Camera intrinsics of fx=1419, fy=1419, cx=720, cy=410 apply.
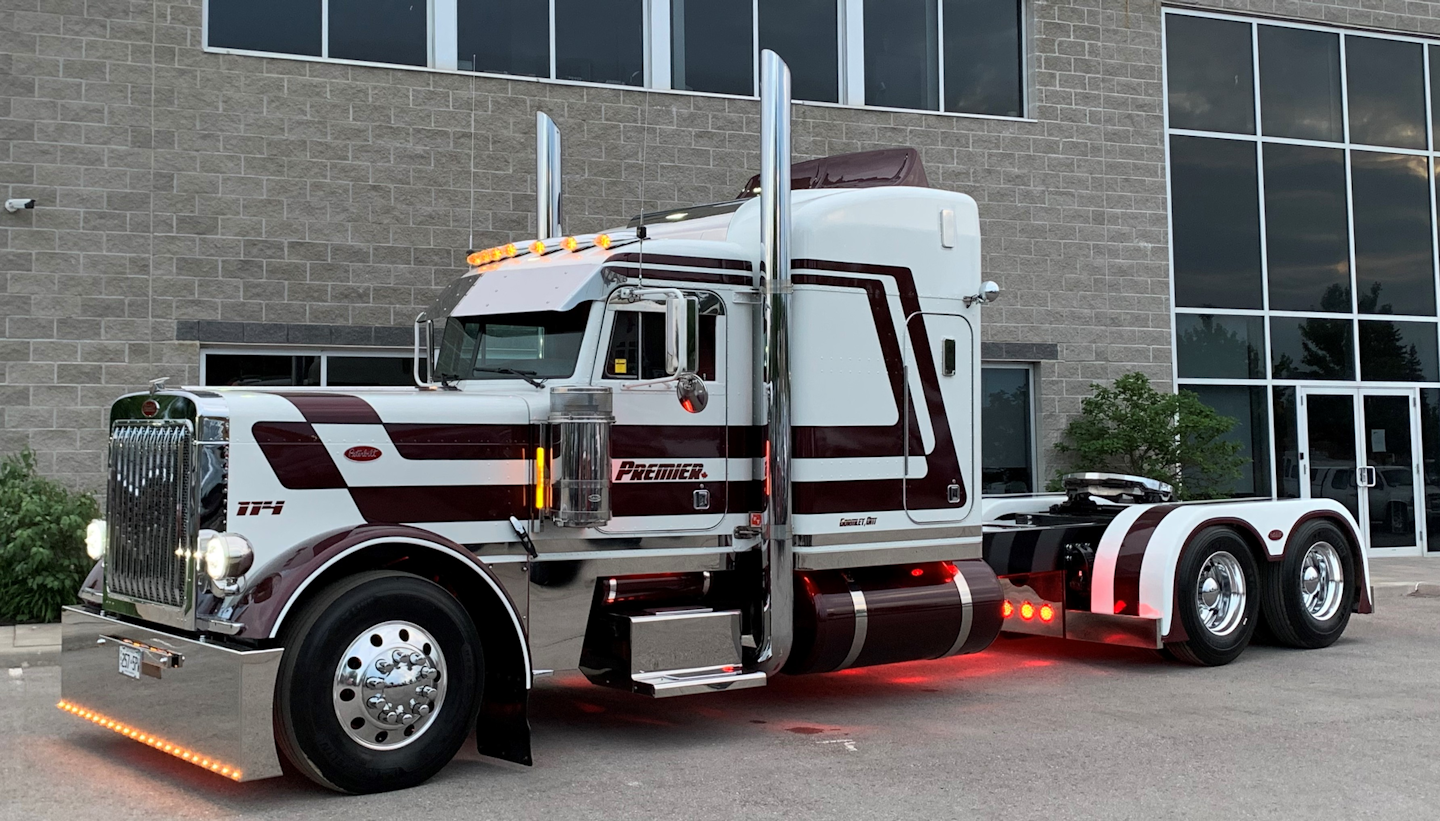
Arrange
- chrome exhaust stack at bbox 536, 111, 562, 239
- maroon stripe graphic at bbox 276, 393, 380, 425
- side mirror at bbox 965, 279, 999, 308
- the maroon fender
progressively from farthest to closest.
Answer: chrome exhaust stack at bbox 536, 111, 562, 239, side mirror at bbox 965, 279, 999, 308, maroon stripe graphic at bbox 276, 393, 380, 425, the maroon fender

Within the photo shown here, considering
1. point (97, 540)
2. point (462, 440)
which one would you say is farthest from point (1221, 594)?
point (97, 540)

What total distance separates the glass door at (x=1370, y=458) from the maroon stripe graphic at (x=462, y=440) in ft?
45.5

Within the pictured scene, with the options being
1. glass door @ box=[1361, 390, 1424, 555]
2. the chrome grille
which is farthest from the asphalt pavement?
glass door @ box=[1361, 390, 1424, 555]

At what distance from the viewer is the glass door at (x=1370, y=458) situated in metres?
18.5

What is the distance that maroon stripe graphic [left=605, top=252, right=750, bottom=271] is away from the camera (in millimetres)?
7891

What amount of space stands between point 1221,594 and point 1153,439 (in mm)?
5760

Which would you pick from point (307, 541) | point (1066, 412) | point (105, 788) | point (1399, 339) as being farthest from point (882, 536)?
point (1399, 339)

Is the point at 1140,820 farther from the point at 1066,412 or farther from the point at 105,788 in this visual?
the point at 1066,412

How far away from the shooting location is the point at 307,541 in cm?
683

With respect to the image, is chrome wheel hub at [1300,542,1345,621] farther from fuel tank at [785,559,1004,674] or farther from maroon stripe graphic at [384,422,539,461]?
maroon stripe graphic at [384,422,539,461]

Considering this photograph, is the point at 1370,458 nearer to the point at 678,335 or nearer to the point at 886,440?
the point at 886,440

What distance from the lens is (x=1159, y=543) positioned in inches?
400

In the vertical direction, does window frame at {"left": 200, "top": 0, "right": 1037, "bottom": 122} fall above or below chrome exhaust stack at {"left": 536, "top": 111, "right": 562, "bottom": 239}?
above

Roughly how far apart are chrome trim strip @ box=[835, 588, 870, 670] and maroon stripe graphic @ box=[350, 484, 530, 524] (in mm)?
2145
